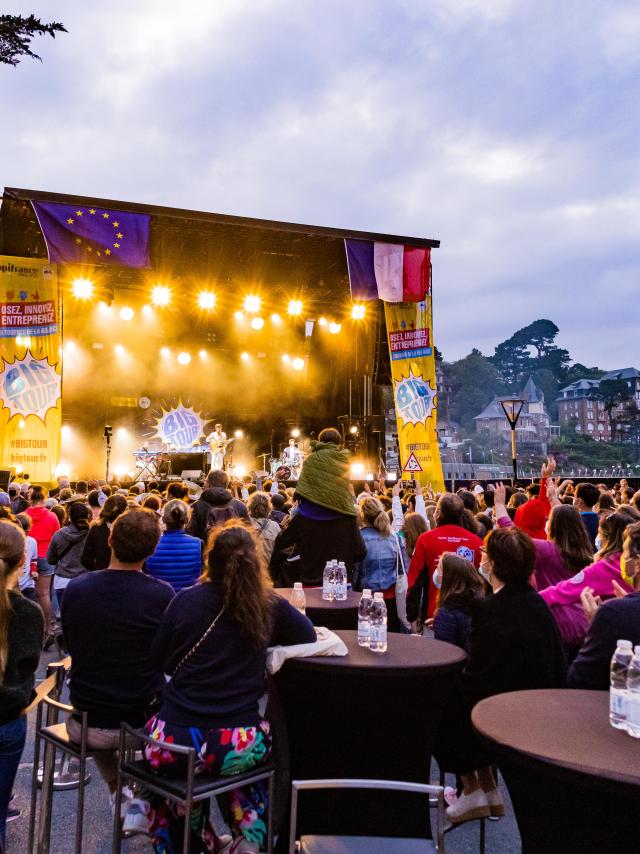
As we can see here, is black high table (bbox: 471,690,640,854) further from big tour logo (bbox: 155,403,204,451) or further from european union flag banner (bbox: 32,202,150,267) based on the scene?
big tour logo (bbox: 155,403,204,451)

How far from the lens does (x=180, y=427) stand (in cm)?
2284

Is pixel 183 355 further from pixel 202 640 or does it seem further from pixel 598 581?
pixel 202 640

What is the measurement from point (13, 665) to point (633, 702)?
2.32 metres

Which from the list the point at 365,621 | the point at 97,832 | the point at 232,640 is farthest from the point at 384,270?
the point at 232,640

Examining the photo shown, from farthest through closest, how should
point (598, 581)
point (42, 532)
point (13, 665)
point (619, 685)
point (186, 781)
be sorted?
point (42, 532), point (598, 581), point (13, 665), point (186, 781), point (619, 685)

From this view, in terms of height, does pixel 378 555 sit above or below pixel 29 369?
below

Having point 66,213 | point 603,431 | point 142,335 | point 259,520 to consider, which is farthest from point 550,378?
point 259,520

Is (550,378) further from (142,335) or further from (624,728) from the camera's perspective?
(624,728)

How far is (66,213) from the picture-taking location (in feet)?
45.6

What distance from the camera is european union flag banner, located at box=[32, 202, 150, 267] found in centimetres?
1385

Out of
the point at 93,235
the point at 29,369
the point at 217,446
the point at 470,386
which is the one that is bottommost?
the point at 217,446

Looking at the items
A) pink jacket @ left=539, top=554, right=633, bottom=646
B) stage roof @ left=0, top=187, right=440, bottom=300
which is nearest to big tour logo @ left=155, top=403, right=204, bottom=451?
stage roof @ left=0, top=187, right=440, bottom=300

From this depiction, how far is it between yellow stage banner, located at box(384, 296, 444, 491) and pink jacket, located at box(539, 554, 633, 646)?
12439 mm

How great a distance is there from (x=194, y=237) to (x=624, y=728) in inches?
609
